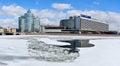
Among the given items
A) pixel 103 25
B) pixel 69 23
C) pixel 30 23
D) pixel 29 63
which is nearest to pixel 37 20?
pixel 30 23

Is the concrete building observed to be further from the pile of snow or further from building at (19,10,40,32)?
the pile of snow

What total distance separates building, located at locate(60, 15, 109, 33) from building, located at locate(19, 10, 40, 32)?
52.3 ft

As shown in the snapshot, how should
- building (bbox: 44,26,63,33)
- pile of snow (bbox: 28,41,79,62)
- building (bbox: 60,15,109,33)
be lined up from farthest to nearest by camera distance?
building (bbox: 60,15,109,33) < building (bbox: 44,26,63,33) < pile of snow (bbox: 28,41,79,62)

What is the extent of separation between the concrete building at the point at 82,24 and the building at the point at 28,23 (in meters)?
15.9

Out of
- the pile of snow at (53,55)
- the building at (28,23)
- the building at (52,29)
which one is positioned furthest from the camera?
the building at (28,23)

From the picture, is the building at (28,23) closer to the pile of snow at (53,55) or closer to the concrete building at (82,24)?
the concrete building at (82,24)

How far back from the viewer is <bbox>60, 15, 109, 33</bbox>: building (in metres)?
98.6

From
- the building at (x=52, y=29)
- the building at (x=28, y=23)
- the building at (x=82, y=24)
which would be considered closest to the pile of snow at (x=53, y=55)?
the building at (x=52, y=29)

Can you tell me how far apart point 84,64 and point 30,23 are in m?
98.5

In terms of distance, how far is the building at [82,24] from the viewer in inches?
3881

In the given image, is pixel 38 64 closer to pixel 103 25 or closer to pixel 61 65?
pixel 61 65

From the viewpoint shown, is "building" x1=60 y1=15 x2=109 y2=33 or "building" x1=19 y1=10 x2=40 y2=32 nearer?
"building" x1=60 y1=15 x2=109 y2=33

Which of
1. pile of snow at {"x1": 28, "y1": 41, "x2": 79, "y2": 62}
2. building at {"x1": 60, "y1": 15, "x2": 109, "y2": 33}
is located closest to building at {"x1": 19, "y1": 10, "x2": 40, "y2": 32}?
building at {"x1": 60, "y1": 15, "x2": 109, "y2": 33}

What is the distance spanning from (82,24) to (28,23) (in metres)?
28.6
